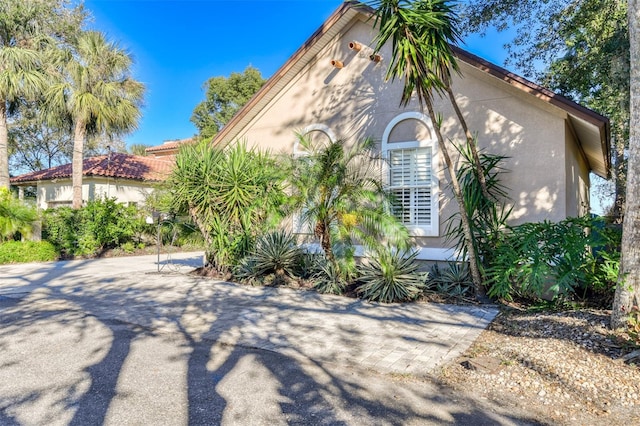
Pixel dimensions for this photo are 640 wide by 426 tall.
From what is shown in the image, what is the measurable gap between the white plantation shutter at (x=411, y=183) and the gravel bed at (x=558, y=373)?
4.19m

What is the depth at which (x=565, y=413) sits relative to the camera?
3578 millimetres

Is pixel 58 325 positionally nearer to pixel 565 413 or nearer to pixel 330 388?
pixel 330 388

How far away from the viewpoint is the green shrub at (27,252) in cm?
1400

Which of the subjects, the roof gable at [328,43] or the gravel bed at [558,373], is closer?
the gravel bed at [558,373]

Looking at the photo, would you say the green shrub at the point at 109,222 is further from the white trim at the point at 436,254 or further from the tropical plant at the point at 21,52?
the white trim at the point at 436,254

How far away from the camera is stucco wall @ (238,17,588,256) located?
8156 mm

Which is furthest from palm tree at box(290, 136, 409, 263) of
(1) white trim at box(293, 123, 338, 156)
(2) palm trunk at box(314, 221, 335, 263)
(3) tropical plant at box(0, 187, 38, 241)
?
(3) tropical plant at box(0, 187, 38, 241)

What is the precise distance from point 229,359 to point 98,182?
19.2 m

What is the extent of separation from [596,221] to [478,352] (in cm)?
372

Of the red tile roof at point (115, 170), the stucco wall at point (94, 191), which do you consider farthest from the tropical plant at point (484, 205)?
the stucco wall at point (94, 191)

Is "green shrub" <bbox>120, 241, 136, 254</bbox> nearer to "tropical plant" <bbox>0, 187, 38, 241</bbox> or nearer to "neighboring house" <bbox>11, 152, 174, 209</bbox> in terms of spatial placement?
"tropical plant" <bbox>0, 187, 38, 241</bbox>

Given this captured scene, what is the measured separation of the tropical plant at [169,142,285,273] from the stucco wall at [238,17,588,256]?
1.60 metres

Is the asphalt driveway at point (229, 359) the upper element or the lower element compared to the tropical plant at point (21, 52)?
lower

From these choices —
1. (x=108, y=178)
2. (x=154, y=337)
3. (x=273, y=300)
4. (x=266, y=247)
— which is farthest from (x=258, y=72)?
(x=154, y=337)
